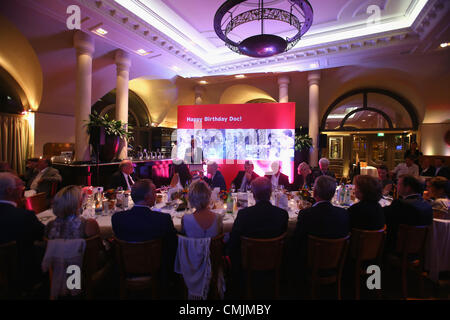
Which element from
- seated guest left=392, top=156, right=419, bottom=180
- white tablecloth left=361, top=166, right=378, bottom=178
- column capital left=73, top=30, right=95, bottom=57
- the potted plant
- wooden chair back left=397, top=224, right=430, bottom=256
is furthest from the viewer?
white tablecloth left=361, top=166, right=378, bottom=178

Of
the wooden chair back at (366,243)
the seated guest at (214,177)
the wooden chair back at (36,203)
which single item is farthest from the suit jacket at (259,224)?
the wooden chair back at (36,203)

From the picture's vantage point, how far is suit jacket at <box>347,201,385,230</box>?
2.08m

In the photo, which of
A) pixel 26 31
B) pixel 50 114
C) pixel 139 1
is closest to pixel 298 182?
pixel 139 1

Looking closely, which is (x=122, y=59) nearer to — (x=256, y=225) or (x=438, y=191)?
(x=256, y=225)

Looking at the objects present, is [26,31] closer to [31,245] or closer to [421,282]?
[31,245]

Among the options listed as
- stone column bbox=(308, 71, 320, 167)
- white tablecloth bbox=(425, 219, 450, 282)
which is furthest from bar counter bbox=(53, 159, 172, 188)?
white tablecloth bbox=(425, 219, 450, 282)

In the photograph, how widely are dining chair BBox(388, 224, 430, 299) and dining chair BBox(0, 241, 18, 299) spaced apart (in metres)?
3.24

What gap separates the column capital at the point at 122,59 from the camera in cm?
669

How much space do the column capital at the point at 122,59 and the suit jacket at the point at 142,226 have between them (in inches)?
251

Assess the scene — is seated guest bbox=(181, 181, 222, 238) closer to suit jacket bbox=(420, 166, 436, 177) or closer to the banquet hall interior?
the banquet hall interior

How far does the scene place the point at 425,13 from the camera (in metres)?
4.77

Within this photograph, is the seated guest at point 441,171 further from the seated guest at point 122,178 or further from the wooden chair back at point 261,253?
the seated guest at point 122,178

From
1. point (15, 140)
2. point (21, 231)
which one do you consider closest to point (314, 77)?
point (21, 231)
